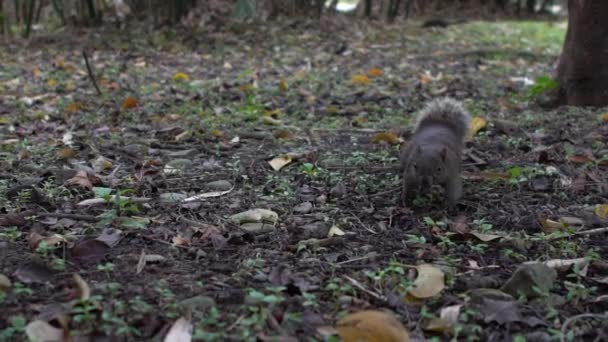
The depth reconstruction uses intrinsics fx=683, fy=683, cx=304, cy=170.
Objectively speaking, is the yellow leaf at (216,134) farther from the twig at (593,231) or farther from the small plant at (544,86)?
the small plant at (544,86)

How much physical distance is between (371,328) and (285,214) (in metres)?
1.24

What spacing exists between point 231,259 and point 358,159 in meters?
1.74

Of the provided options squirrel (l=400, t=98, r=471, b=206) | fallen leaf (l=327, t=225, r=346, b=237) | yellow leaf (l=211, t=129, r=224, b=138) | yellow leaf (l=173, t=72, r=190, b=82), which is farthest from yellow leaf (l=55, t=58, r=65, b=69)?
fallen leaf (l=327, t=225, r=346, b=237)

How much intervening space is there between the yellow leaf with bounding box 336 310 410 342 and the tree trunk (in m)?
4.11

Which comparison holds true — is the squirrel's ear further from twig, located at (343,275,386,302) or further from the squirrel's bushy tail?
twig, located at (343,275,386,302)

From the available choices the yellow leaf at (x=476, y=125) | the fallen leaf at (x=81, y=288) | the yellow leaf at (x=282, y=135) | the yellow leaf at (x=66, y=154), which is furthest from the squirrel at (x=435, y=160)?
the yellow leaf at (x=66, y=154)

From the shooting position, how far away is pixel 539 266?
255 cm

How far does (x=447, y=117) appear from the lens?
14.2 feet

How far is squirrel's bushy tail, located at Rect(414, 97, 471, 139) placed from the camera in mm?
4281

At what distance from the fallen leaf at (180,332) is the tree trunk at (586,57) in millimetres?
4496

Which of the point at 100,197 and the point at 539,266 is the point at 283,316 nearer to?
the point at 539,266

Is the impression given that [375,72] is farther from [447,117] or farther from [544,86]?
[447,117]

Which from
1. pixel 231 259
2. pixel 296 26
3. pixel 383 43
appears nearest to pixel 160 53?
pixel 296 26

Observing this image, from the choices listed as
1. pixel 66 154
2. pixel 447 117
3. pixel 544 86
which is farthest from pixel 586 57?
pixel 66 154
